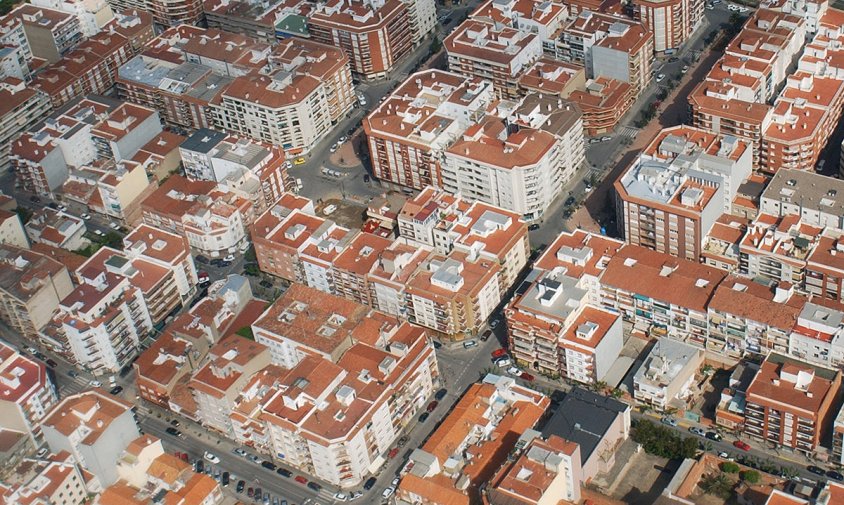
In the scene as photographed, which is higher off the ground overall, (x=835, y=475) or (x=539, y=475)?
(x=539, y=475)

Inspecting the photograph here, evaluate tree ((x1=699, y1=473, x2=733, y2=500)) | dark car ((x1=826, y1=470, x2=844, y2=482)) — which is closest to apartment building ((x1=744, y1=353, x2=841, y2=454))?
dark car ((x1=826, y1=470, x2=844, y2=482))

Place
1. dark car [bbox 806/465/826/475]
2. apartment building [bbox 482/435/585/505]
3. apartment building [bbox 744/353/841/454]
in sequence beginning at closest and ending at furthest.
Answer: apartment building [bbox 482/435/585/505] < apartment building [bbox 744/353/841/454] < dark car [bbox 806/465/826/475]

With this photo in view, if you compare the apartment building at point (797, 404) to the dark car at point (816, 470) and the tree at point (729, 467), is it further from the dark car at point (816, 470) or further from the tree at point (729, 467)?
the tree at point (729, 467)

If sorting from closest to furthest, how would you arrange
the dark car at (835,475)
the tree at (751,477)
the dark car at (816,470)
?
the tree at (751,477)
the dark car at (835,475)
the dark car at (816,470)

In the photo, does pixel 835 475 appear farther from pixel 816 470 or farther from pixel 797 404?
pixel 797 404

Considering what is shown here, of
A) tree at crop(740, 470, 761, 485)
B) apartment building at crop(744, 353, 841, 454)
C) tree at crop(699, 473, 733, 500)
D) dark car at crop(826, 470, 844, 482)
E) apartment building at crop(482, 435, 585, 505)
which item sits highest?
apartment building at crop(482, 435, 585, 505)

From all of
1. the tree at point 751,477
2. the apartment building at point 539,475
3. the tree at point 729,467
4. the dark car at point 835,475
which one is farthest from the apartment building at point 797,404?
the apartment building at point 539,475

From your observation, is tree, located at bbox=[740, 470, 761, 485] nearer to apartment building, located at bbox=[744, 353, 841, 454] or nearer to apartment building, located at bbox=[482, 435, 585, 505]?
apartment building, located at bbox=[744, 353, 841, 454]

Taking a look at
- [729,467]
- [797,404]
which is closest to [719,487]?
[729,467]

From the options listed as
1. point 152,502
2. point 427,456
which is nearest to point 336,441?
point 427,456
